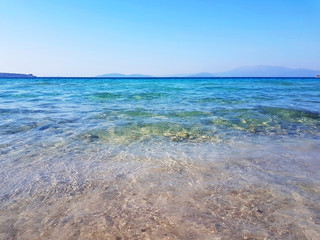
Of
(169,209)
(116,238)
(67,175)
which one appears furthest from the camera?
(67,175)

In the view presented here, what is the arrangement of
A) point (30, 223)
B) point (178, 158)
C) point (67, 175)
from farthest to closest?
1. point (178, 158)
2. point (67, 175)
3. point (30, 223)

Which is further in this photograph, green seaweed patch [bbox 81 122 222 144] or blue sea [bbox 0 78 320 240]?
green seaweed patch [bbox 81 122 222 144]

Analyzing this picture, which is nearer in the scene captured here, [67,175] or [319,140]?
[67,175]

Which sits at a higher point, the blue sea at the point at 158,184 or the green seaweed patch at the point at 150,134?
the blue sea at the point at 158,184

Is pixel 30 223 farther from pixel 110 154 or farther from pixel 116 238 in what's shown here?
pixel 110 154

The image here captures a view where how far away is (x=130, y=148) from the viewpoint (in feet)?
15.0

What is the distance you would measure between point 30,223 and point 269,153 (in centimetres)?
367

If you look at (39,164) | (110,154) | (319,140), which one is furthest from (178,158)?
(319,140)

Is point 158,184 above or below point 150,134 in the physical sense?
above

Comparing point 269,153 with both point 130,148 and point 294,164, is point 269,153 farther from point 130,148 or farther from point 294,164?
point 130,148

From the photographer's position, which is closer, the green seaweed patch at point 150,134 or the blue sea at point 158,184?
the blue sea at point 158,184

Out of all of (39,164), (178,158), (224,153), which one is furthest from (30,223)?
(224,153)

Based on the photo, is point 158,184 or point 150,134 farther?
point 150,134

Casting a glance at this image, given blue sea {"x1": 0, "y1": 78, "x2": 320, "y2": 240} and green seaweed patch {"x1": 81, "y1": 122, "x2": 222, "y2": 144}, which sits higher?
blue sea {"x1": 0, "y1": 78, "x2": 320, "y2": 240}
